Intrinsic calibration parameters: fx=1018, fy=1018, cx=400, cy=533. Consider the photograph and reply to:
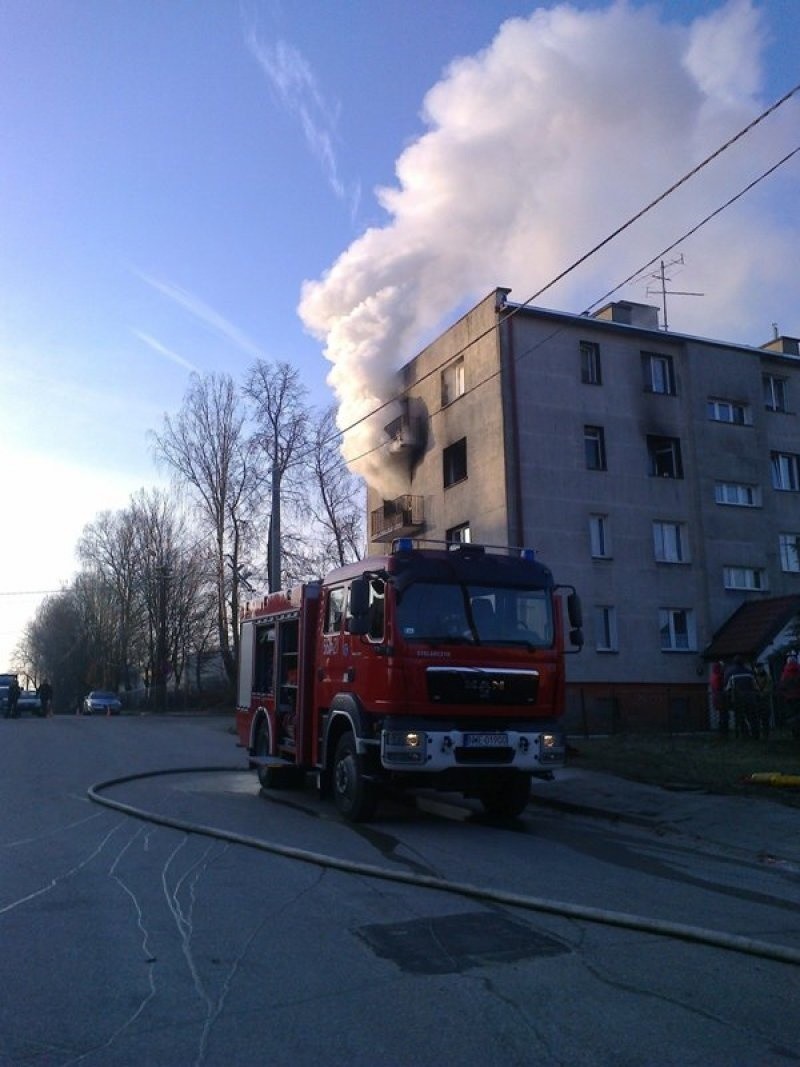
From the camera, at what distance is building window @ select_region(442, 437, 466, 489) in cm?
3080

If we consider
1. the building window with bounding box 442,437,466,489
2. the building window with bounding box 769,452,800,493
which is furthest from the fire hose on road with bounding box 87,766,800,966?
the building window with bounding box 769,452,800,493

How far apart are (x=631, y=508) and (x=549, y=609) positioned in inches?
754

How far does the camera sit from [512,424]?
28391 mm

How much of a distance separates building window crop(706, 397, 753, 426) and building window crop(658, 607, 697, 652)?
613 centimetres

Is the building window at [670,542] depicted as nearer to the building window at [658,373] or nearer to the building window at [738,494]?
the building window at [738,494]

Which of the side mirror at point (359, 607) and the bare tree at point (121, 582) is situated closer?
the side mirror at point (359, 607)

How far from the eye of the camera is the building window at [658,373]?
31.1 m

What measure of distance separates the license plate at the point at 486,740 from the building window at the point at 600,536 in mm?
19209

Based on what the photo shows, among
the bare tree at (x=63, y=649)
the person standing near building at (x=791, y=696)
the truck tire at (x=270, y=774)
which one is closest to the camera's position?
the truck tire at (x=270, y=774)

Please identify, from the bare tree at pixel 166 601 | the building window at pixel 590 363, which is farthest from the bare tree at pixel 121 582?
the building window at pixel 590 363

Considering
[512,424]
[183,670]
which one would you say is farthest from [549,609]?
[183,670]

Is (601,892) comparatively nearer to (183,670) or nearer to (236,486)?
(236,486)

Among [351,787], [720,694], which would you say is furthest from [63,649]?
[351,787]

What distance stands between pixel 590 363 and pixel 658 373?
2.58 m
